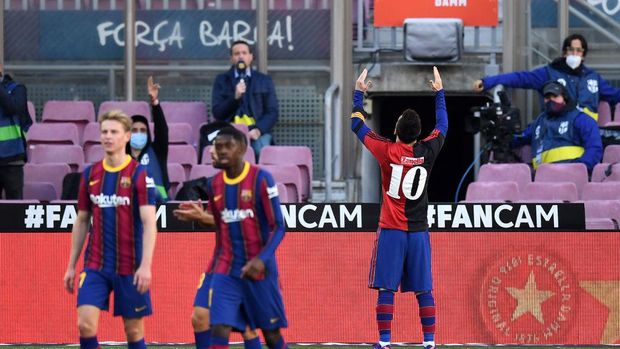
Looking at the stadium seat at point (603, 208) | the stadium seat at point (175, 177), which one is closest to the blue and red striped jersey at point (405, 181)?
the stadium seat at point (603, 208)

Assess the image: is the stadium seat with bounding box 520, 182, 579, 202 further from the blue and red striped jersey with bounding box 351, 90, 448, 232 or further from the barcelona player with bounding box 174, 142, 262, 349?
the barcelona player with bounding box 174, 142, 262, 349

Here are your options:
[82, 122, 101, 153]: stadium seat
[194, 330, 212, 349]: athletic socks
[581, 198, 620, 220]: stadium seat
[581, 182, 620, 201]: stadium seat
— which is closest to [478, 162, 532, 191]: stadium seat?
[581, 182, 620, 201]: stadium seat

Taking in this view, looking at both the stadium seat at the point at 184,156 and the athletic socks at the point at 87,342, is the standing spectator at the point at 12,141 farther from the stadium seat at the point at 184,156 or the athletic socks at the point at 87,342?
the athletic socks at the point at 87,342

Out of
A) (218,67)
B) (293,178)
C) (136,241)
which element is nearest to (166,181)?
(293,178)

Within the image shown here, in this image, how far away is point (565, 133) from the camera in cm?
1630

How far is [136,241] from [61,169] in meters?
6.44

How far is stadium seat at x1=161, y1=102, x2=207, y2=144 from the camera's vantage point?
17766 mm

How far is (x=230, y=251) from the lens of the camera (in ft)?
32.1

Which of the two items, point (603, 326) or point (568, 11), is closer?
point (603, 326)

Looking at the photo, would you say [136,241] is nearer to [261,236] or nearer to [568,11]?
[261,236]

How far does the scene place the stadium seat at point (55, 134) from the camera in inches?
677

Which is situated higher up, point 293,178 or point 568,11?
point 568,11

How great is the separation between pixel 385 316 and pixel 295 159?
15.9 ft

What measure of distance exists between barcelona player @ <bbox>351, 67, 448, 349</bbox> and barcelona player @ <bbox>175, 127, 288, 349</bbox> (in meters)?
2.28
